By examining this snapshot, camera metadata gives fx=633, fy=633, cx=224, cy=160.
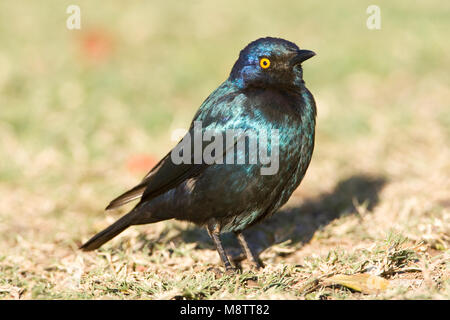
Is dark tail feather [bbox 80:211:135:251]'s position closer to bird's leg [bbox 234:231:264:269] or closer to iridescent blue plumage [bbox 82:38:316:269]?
iridescent blue plumage [bbox 82:38:316:269]

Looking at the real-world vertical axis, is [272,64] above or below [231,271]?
above

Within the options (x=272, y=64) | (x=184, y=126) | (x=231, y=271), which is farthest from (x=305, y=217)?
(x=184, y=126)

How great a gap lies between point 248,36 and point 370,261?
6.61 m

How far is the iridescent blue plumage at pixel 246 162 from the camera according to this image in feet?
13.0

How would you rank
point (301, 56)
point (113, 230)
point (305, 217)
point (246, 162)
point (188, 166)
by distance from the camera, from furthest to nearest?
point (305, 217) < point (113, 230) < point (188, 166) < point (301, 56) < point (246, 162)

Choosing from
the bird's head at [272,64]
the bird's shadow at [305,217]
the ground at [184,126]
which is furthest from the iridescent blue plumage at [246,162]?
the bird's shadow at [305,217]

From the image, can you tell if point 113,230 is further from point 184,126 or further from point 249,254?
point 184,126

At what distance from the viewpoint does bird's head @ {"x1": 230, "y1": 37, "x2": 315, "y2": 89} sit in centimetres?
412

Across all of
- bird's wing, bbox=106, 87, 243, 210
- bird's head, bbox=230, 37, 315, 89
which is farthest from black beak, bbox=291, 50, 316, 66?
bird's wing, bbox=106, 87, 243, 210

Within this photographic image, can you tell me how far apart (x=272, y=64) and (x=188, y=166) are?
2.86ft

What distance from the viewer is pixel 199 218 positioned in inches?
166

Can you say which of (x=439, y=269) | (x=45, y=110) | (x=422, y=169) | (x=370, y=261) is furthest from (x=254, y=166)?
(x=45, y=110)

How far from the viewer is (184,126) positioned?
7.42 meters

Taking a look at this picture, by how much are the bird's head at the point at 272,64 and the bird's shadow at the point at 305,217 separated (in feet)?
4.31
